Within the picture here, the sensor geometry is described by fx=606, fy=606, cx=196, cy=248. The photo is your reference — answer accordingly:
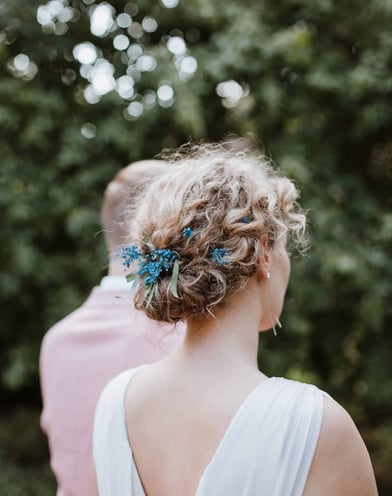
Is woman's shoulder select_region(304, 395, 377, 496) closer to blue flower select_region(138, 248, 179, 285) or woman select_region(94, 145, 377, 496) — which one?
woman select_region(94, 145, 377, 496)

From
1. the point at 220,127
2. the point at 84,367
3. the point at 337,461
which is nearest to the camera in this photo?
the point at 337,461

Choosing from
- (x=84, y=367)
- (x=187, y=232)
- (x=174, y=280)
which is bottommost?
(x=84, y=367)

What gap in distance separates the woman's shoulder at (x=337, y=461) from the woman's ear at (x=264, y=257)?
335 millimetres

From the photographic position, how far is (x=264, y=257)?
1.39 m

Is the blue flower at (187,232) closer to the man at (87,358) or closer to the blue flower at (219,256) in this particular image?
the blue flower at (219,256)

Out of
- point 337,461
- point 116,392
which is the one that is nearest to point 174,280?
point 116,392

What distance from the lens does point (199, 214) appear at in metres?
1.33

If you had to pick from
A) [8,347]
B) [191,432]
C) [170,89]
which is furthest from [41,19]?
[191,432]

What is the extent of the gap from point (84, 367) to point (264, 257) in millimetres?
982

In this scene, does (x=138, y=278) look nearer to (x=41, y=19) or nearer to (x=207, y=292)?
(x=207, y=292)

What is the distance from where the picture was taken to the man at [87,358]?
2066mm

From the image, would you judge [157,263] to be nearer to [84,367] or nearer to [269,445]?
[269,445]

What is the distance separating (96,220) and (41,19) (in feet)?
4.83

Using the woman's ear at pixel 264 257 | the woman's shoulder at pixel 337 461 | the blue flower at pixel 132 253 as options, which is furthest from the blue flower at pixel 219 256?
the woman's shoulder at pixel 337 461
